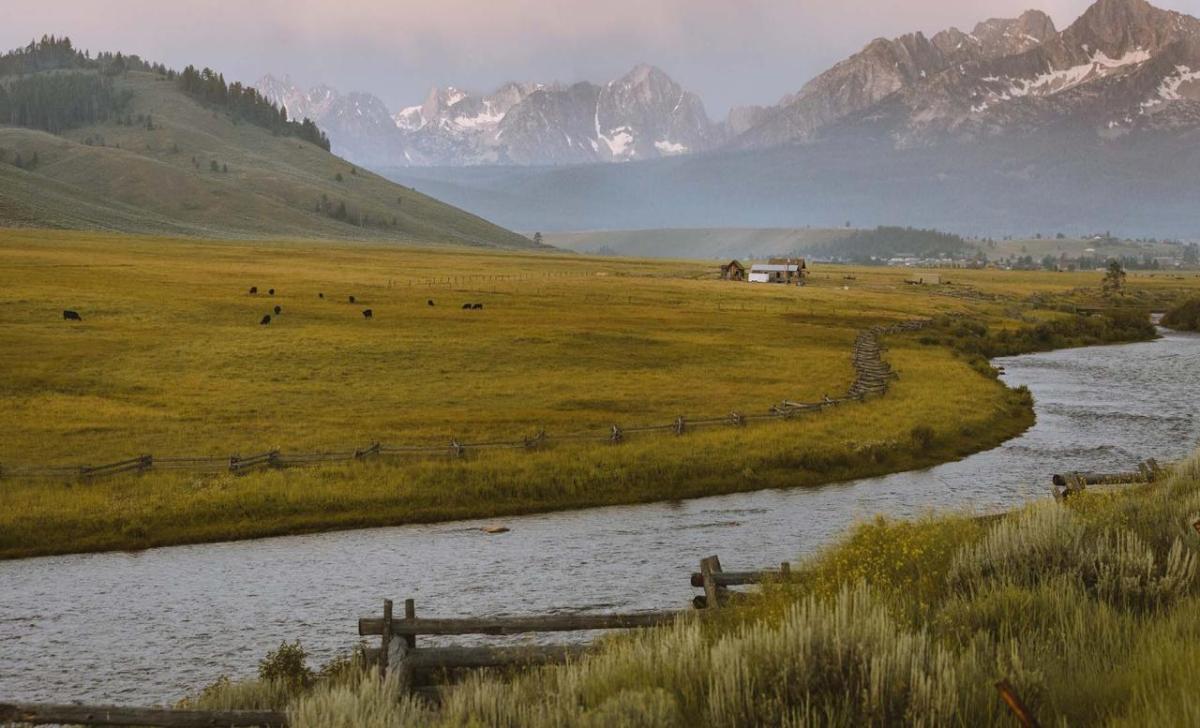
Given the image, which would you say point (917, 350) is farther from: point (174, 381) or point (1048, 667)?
point (1048, 667)

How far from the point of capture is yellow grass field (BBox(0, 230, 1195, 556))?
39.1 metres

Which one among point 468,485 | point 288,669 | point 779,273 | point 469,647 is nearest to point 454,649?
point 469,647

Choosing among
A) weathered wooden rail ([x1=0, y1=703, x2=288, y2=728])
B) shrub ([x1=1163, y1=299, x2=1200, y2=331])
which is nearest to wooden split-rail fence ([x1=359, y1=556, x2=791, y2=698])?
weathered wooden rail ([x1=0, y1=703, x2=288, y2=728])

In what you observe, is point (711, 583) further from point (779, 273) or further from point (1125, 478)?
point (779, 273)

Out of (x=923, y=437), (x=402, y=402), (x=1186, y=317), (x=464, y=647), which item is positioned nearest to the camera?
(x=464, y=647)

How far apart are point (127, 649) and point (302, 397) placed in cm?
3055

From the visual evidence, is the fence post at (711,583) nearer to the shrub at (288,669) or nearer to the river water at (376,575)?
the shrub at (288,669)

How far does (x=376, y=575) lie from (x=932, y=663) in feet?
83.8

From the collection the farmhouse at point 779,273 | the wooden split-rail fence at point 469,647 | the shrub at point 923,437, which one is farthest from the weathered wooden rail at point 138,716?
the farmhouse at point 779,273

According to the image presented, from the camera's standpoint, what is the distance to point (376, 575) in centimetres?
3222

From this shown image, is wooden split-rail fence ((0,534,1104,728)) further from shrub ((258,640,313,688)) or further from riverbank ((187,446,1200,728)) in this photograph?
riverbank ((187,446,1200,728))

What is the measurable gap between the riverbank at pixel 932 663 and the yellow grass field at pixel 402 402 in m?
28.4

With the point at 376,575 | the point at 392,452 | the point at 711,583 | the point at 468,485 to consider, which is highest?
the point at 711,583

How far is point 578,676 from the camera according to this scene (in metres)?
10.8
